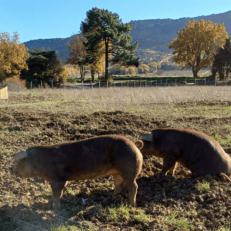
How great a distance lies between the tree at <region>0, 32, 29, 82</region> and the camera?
113 ft

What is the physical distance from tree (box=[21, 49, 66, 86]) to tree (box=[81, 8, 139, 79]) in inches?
226

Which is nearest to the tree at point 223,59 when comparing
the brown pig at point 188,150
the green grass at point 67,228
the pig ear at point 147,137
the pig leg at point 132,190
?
the brown pig at point 188,150

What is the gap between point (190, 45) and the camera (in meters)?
46.4

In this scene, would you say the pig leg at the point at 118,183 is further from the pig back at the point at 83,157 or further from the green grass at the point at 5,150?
the green grass at the point at 5,150

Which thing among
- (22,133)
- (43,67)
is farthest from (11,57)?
(22,133)

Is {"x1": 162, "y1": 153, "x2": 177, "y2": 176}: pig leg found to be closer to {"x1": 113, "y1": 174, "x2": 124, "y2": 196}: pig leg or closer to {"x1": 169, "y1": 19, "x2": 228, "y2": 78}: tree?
{"x1": 113, "y1": 174, "x2": 124, "y2": 196}: pig leg

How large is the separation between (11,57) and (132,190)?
35840 mm

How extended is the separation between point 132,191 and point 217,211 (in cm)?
121

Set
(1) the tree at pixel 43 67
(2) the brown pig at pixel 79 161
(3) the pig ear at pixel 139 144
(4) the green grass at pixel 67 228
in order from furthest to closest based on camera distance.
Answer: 1. (1) the tree at pixel 43 67
2. (3) the pig ear at pixel 139 144
3. (2) the brown pig at pixel 79 161
4. (4) the green grass at pixel 67 228

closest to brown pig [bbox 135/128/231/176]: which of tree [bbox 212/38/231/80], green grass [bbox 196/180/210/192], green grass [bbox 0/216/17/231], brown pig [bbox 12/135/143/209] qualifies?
green grass [bbox 196/180/210/192]

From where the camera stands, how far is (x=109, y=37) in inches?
1348

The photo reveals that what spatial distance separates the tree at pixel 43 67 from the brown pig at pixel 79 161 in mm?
33934

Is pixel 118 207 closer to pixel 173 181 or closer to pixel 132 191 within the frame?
pixel 132 191

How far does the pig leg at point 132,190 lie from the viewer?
3.58 metres
